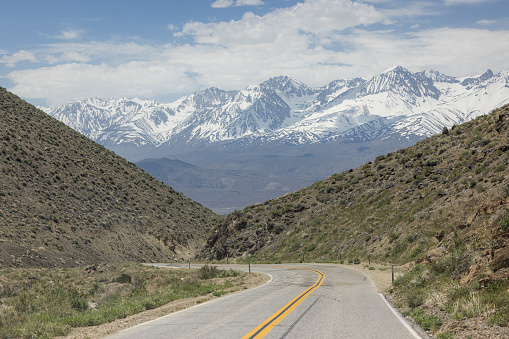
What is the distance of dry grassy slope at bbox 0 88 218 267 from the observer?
157ft

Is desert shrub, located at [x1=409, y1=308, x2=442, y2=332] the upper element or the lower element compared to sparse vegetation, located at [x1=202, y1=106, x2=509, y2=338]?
lower

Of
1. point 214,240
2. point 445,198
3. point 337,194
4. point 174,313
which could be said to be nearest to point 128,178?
point 214,240

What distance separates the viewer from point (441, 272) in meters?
15.5

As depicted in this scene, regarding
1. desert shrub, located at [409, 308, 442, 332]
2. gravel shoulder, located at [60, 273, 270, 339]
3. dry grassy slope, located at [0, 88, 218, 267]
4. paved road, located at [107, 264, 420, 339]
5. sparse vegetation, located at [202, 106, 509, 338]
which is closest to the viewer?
paved road, located at [107, 264, 420, 339]

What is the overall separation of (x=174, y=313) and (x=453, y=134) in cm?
4641

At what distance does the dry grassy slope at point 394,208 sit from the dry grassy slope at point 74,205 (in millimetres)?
10642

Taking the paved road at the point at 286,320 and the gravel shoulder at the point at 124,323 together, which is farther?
the gravel shoulder at the point at 124,323

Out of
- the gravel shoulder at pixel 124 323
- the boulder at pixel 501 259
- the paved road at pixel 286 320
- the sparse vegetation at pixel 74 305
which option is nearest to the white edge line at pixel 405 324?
the paved road at pixel 286 320

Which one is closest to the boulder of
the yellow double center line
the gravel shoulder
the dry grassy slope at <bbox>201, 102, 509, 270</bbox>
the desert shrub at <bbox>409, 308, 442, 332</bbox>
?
the desert shrub at <bbox>409, 308, 442, 332</bbox>

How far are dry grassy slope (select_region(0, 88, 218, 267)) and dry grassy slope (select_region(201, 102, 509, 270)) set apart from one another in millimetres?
10642

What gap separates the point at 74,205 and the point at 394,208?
41.8 metres

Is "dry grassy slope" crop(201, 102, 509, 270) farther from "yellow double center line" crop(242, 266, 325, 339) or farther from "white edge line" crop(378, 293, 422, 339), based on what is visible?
"yellow double center line" crop(242, 266, 325, 339)

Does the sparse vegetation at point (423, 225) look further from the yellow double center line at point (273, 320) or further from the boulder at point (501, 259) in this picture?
the yellow double center line at point (273, 320)

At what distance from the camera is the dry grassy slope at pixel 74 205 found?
4791 centimetres
